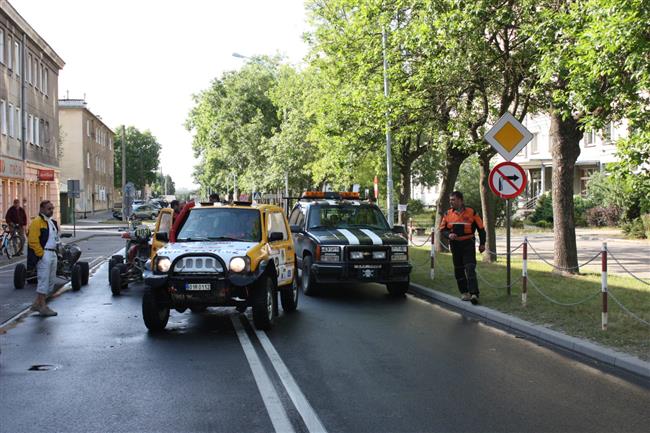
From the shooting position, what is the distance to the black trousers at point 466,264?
39.3 feet

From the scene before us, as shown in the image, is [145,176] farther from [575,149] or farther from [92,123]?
[575,149]

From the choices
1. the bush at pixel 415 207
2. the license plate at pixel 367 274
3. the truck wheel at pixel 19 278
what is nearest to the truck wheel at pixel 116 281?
the truck wheel at pixel 19 278

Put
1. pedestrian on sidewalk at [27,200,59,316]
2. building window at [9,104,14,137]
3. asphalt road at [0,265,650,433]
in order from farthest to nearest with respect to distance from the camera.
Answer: building window at [9,104,14,137]
pedestrian on sidewalk at [27,200,59,316]
asphalt road at [0,265,650,433]

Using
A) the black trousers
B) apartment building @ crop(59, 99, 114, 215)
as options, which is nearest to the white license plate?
the black trousers

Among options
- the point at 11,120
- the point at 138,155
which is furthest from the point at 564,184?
the point at 138,155

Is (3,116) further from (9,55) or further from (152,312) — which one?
(152,312)

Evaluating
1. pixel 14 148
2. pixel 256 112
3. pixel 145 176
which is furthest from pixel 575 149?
pixel 145 176

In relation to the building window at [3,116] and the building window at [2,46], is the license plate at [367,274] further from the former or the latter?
the building window at [2,46]

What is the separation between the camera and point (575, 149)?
50.2ft

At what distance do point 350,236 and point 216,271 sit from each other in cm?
490

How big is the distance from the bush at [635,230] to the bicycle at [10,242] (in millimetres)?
24664

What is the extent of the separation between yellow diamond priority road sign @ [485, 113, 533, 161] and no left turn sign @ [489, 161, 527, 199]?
0.25 m

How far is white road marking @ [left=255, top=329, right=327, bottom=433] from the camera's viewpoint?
531 cm

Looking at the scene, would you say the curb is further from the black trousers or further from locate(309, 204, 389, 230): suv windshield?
locate(309, 204, 389, 230): suv windshield
